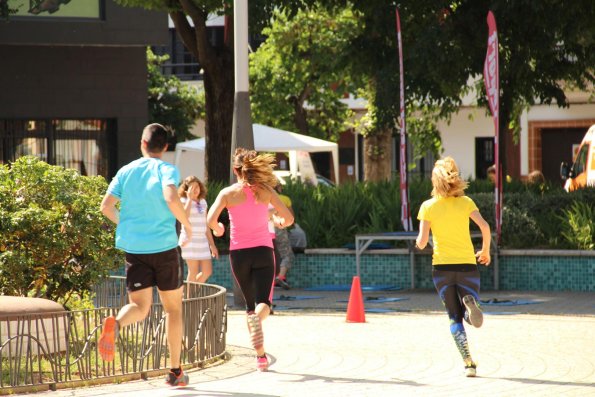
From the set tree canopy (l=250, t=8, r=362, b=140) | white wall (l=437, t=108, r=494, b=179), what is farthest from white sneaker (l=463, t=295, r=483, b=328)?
white wall (l=437, t=108, r=494, b=179)

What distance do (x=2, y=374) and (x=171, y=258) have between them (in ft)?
4.74

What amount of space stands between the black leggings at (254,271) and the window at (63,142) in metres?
15.1

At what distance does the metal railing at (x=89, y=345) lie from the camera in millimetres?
9250

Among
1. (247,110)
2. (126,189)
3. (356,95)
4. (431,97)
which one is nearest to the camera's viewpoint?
(126,189)

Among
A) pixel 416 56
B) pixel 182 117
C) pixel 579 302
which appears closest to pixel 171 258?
pixel 579 302

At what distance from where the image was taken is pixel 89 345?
9.46m

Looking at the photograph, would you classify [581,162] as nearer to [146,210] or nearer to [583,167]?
[583,167]

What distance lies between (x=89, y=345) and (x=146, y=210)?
115cm

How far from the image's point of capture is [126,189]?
9.11 meters

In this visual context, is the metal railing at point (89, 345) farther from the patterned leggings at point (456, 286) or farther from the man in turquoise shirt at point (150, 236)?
the patterned leggings at point (456, 286)

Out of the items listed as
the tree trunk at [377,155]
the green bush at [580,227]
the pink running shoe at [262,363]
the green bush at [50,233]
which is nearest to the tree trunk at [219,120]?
the green bush at [580,227]

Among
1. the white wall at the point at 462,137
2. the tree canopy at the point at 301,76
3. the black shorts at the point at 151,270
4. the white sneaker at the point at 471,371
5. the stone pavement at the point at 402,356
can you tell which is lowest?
the stone pavement at the point at 402,356

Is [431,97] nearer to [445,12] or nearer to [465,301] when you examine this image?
[445,12]

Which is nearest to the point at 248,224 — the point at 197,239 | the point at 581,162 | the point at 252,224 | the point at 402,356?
A: the point at 252,224
